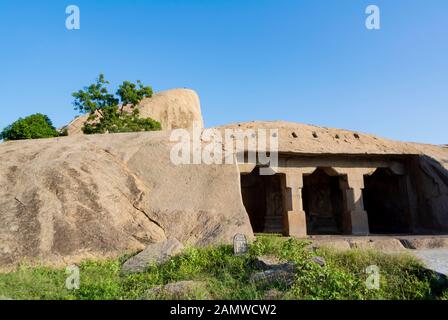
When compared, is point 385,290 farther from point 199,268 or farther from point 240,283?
point 199,268

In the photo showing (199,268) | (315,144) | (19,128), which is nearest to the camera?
(199,268)

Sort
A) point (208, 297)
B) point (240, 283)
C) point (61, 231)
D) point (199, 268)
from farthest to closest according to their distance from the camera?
point (61, 231), point (199, 268), point (240, 283), point (208, 297)

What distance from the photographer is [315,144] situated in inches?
456

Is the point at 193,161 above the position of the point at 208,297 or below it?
above

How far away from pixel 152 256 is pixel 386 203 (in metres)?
12.0

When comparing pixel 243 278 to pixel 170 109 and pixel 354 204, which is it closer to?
pixel 354 204

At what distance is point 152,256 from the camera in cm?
577

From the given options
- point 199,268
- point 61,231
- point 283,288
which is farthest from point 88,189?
point 283,288

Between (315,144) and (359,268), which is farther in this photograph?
(315,144)

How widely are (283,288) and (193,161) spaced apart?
4.40 meters

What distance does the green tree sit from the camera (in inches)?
693

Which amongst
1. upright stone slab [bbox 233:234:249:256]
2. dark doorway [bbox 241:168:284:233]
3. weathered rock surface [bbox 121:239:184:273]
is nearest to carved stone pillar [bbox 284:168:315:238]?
dark doorway [bbox 241:168:284:233]

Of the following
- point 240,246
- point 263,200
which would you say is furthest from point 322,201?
point 240,246

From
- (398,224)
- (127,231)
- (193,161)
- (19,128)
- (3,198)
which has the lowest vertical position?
(398,224)
